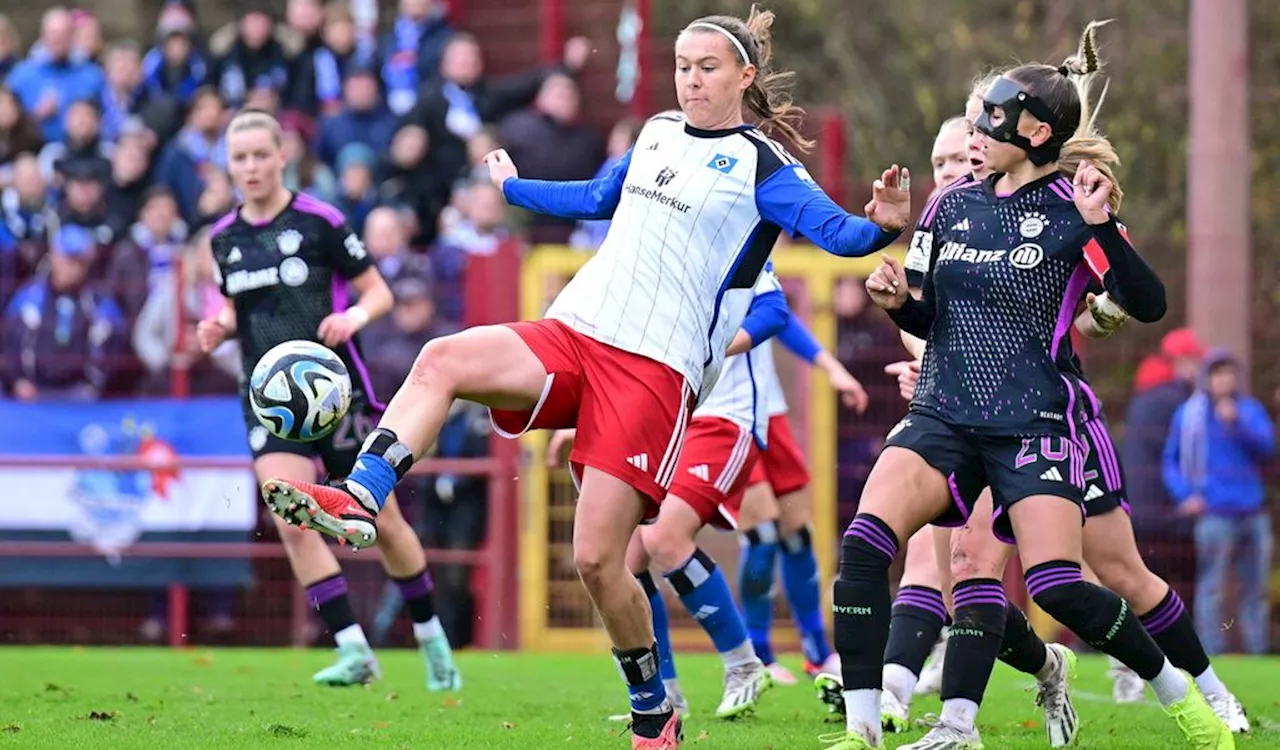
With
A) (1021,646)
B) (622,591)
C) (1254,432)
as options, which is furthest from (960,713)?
(1254,432)

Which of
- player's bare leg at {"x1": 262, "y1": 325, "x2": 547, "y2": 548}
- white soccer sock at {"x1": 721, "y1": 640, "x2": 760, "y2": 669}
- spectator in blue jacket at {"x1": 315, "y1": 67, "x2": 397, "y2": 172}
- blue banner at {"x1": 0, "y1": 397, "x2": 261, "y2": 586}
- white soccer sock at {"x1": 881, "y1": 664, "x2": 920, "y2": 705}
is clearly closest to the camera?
player's bare leg at {"x1": 262, "y1": 325, "x2": 547, "y2": 548}

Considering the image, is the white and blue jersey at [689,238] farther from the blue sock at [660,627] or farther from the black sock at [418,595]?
the black sock at [418,595]

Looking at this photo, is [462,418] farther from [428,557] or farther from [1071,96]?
[1071,96]

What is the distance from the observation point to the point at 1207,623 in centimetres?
1363

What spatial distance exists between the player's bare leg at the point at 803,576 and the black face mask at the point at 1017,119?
4.12 metres

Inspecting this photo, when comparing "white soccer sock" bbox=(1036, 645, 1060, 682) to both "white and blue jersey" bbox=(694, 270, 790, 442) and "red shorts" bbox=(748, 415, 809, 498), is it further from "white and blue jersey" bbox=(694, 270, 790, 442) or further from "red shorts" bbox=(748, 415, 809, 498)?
"red shorts" bbox=(748, 415, 809, 498)

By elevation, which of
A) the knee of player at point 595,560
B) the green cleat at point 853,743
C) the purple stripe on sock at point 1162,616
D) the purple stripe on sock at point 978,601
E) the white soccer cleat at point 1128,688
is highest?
the knee of player at point 595,560

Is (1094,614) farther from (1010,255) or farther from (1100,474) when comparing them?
(1010,255)

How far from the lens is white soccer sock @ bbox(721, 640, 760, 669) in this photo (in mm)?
8508

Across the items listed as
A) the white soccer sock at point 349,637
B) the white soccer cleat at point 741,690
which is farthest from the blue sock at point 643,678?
the white soccer sock at point 349,637

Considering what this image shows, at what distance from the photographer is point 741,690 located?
841 centimetres

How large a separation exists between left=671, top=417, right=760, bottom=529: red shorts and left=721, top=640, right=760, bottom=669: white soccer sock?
590 millimetres

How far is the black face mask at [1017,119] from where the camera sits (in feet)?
21.3

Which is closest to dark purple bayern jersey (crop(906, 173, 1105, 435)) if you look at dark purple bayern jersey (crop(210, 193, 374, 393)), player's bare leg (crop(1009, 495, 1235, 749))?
player's bare leg (crop(1009, 495, 1235, 749))
